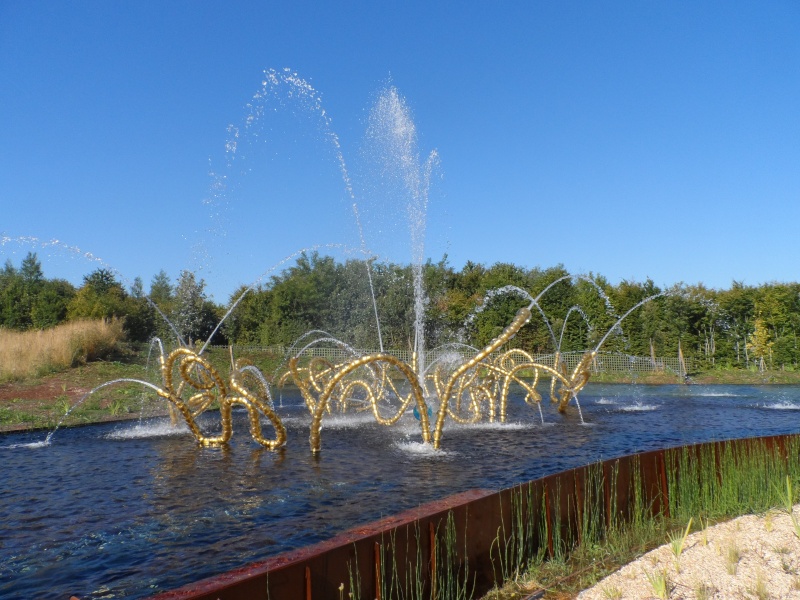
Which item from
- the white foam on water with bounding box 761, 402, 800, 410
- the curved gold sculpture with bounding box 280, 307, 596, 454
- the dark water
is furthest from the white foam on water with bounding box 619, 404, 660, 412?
the white foam on water with bounding box 761, 402, 800, 410


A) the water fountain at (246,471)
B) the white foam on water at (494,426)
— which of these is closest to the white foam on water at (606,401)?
the water fountain at (246,471)

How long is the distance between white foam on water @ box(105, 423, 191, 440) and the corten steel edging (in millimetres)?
9545

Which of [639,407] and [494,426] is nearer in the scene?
[494,426]

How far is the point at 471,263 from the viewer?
194 feet

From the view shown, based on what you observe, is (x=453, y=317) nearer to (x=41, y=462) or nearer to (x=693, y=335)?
(x=693, y=335)

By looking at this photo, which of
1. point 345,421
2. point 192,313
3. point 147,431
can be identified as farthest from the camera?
point 192,313

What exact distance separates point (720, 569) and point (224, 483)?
6012 mm

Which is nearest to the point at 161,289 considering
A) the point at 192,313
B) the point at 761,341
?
the point at 192,313

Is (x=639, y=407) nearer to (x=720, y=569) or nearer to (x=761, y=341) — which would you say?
(x=720, y=569)

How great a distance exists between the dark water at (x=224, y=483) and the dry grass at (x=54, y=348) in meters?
10.8

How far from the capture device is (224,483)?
26.1ft

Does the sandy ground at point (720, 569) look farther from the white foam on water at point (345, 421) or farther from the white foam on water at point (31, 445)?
the white foam on water at point (31, 445)

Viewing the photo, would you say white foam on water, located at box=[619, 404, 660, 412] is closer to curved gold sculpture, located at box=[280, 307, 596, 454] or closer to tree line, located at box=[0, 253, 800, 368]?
curved gold sculpture, located at box=[280, 307, 596, 454]

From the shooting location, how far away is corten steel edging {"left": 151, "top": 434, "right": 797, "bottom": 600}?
316 cm
